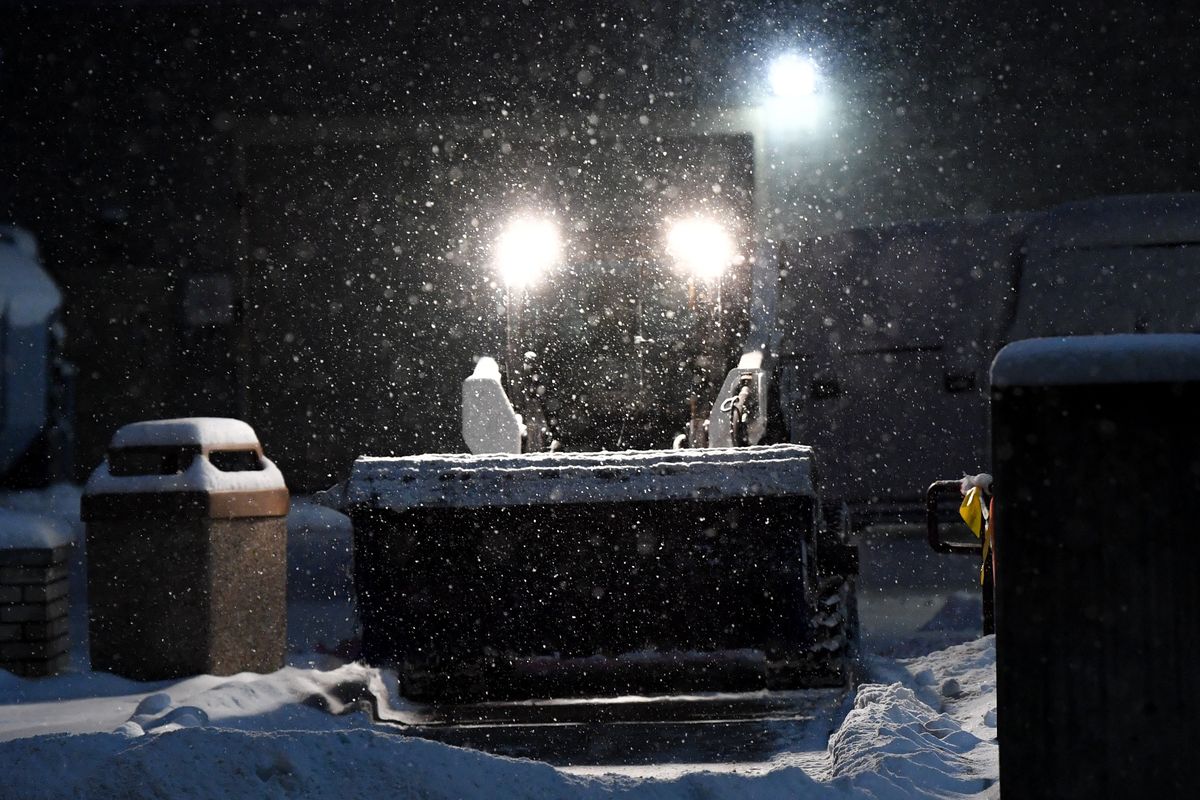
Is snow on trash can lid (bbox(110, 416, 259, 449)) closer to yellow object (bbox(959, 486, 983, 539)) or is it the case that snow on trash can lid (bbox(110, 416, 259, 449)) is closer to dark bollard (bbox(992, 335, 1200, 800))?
yellow object (bbox(959, 486, 983, 539))

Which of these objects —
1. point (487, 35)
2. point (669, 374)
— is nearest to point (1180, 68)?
point (487, 35)

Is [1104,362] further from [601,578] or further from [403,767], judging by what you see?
[601,578]

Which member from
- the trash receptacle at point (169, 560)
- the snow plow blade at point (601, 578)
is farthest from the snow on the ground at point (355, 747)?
the snow plow blade at point (601, 578)

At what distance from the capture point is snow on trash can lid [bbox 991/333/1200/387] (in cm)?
203

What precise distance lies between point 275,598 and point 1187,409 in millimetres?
4696

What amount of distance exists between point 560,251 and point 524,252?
1.28 ft

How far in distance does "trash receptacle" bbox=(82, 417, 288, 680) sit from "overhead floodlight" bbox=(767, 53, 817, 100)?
9.53 meters

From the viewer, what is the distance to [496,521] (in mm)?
5477

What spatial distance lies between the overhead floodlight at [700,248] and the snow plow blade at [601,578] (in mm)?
2862

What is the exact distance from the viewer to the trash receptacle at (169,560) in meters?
5.70

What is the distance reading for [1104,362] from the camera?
6.73 ft

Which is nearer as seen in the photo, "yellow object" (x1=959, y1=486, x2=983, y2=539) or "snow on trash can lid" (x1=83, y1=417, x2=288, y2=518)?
"yellow object" (x1=959, y1=486, x2=983, y2=539)

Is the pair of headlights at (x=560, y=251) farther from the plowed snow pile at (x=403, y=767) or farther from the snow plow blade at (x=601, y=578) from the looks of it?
the plowed snow pile at (x=403, y=767)

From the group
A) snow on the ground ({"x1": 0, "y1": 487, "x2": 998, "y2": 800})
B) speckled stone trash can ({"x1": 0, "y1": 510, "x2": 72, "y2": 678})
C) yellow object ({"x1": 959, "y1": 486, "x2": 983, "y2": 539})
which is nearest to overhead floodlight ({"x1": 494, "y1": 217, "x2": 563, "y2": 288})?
snow on the ground ({"x1": 0, "y1": 487, "x2": 998, "y2": 800})
